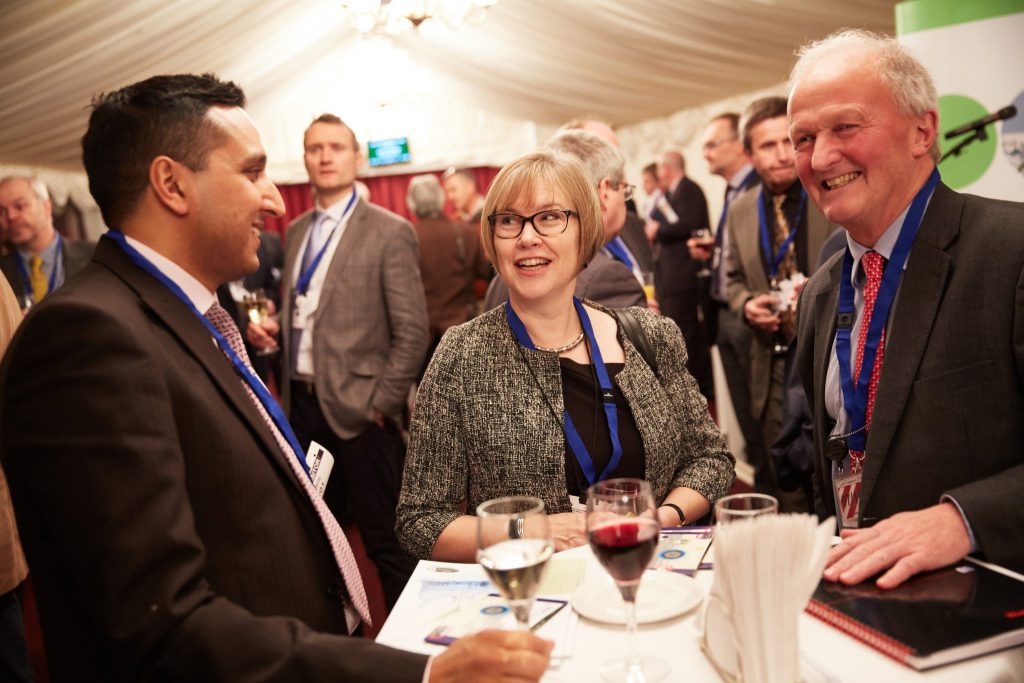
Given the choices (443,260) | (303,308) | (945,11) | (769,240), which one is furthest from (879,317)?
(443,260)

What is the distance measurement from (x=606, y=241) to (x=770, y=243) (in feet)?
3.90

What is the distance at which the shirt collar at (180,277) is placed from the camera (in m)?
1.39

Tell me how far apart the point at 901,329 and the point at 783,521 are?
865 mm

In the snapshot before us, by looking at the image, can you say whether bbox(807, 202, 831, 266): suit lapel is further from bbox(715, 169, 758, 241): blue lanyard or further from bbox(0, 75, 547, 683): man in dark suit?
bbox(0, 75, 547, 683): man in dark suit

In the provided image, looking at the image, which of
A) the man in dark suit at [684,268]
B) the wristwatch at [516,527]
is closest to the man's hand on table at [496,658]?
the wristwatch at [516,527]

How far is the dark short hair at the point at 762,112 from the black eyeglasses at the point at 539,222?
2.08 metres

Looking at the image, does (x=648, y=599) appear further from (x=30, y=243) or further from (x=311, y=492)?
(x=30, y=243)

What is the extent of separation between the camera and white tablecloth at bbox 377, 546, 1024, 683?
1042 mm

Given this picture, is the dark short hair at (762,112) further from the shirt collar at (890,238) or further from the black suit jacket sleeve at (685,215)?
the shirt collar at (890,238)

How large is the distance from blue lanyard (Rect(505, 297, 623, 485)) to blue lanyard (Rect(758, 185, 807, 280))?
1782 millimetres

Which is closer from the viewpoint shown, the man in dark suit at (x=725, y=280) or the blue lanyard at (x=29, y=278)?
the blue lanyard at (x=29, y=278)

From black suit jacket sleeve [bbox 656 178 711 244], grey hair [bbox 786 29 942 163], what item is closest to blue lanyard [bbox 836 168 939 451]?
grey hair [bbox 786 29 942 163]

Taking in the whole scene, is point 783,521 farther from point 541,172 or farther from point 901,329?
point 541,172

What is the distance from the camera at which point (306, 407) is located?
3662mm
